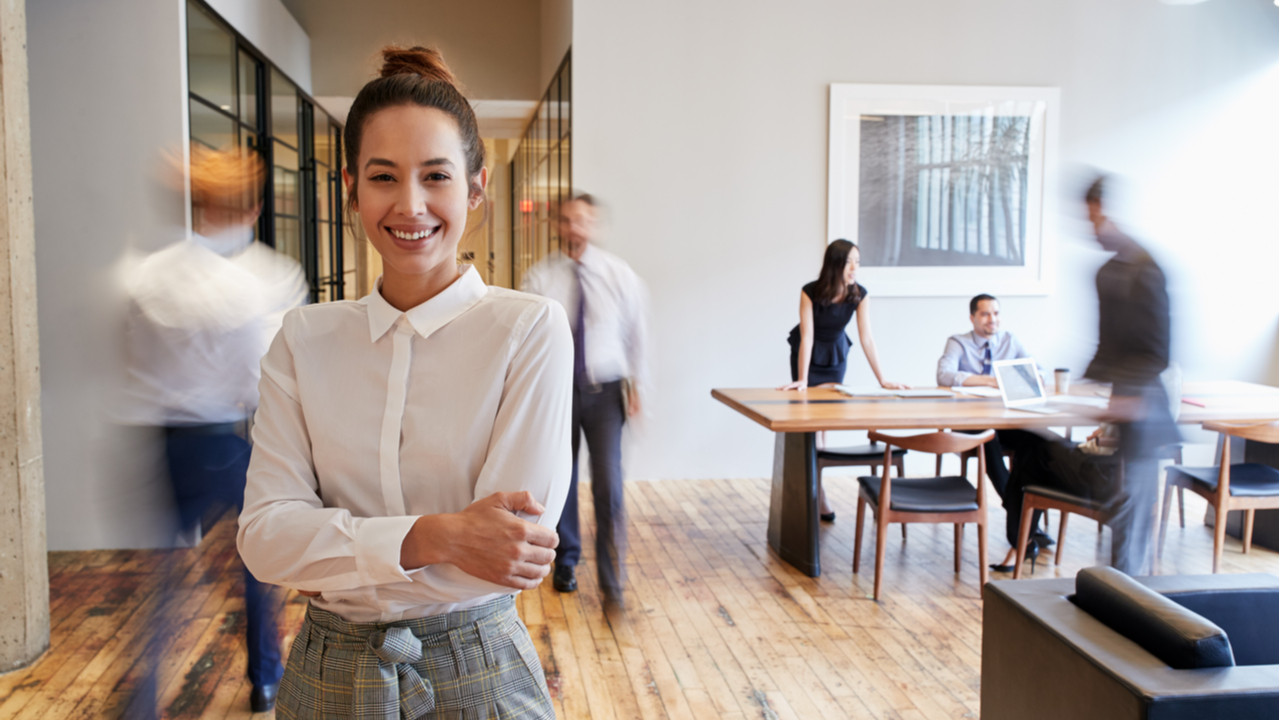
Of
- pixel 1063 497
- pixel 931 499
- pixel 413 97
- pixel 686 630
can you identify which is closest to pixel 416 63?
pixel 413 97

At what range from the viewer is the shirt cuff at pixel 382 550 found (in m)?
0.97

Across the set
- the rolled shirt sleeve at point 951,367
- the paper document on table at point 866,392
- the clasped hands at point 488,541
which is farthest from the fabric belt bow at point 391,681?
the rolled shirt sleeve at point 951,367

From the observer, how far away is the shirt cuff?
0.97 metres

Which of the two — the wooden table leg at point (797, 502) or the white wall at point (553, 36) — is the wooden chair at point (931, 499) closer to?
the wooden table leg at point (797, 502)

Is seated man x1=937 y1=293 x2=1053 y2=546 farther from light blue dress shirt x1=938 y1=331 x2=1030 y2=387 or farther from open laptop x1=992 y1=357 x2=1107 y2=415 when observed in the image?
open laptop x1=992 y1=357 x2=1107 y2=415

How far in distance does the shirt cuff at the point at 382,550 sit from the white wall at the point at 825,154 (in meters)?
5.43

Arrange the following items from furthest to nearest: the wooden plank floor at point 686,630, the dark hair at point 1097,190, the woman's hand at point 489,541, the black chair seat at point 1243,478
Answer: the black chair seat at point 1243,478
the dark hair at point 1097,190
the wooden plank floor at point 686,630
the woman's hand at point 489,541

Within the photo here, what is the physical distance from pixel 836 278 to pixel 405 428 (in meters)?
4.39

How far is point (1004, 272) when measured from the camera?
6.66m

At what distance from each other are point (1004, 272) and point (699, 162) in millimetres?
2381

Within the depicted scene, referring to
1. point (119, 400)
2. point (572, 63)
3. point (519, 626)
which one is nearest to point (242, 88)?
point (572, 63)

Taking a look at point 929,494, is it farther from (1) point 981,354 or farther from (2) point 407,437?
(2) point 407,437

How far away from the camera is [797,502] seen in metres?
4.48

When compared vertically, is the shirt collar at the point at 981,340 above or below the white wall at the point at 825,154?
below
